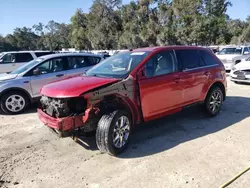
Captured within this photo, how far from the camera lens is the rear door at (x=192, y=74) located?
5.02m

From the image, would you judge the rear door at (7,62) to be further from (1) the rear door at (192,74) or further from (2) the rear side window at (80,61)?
(1) the rear door at (192,74)

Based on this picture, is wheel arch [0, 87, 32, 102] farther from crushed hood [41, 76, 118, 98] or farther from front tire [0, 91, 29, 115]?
crushed hood [41, 76, 118, 98]

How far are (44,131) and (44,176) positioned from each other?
1.95m

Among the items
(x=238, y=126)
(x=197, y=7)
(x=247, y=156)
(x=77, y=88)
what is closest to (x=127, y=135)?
(x=77, y=88)

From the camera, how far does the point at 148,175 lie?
334 centimetres

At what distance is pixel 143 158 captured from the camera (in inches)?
151

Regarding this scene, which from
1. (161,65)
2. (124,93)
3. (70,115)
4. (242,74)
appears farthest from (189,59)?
A: (242,74)

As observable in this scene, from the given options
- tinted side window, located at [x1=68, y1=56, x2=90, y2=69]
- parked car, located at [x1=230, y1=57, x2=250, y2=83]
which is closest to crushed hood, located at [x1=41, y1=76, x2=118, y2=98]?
tinted side window, located at [x1=68, y1=56, x2=90, y2=69]

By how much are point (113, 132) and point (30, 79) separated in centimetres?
421

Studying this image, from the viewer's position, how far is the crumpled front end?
3.62 metres

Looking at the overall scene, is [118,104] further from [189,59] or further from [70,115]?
[189,59]

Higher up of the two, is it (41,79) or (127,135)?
(41,79)

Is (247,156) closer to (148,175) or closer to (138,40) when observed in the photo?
(148,175)

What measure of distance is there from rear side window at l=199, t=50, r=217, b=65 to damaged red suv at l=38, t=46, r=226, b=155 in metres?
0.07
